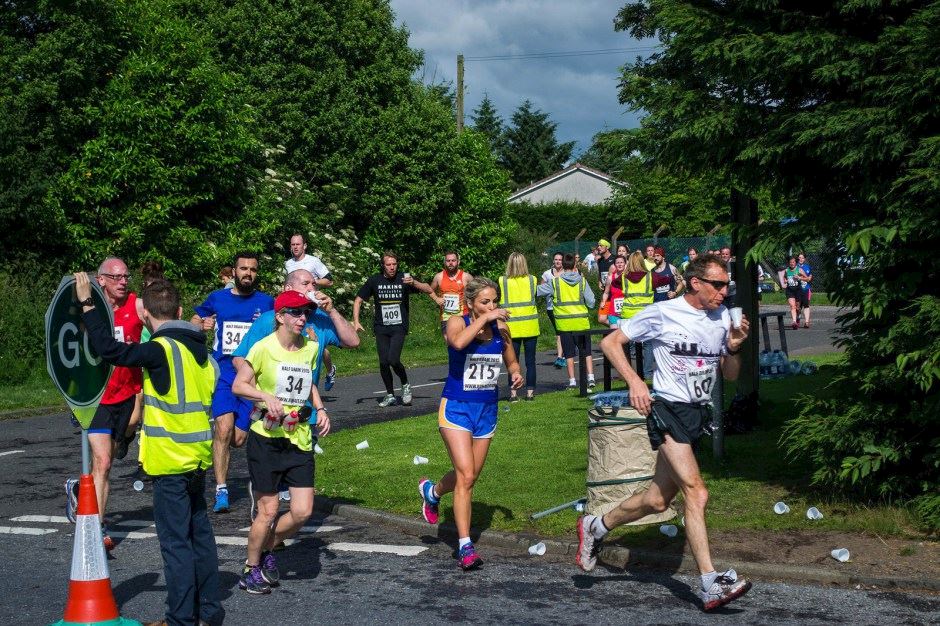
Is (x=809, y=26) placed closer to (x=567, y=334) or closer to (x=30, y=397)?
(x=567, y=334)

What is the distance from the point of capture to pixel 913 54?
7859 mm

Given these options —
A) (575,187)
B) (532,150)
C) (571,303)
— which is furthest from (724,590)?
(532,150)

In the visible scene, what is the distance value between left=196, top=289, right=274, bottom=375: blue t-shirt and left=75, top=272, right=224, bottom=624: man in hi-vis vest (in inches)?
122

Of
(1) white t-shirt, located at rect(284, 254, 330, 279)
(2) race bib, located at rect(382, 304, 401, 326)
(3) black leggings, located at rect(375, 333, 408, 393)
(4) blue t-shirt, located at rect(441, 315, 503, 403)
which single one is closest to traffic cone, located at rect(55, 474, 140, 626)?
(4) blue t-shirt, located at rect(441, 315, 503, 403)

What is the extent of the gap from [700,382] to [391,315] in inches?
363

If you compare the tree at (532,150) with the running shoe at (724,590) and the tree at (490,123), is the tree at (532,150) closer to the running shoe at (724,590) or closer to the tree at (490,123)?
the tree at (490,123)

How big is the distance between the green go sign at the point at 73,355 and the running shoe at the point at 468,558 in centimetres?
256

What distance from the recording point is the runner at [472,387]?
783cm

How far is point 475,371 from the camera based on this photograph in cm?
791

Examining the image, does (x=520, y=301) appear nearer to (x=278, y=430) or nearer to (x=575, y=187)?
(x=278, y=430)

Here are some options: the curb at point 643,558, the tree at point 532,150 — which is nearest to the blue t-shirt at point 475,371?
the curb at point 643,558

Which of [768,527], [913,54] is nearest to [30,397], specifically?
[768,527]

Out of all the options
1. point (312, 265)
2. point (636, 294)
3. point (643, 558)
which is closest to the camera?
point (643, 558)

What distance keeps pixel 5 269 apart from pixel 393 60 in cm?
1725
